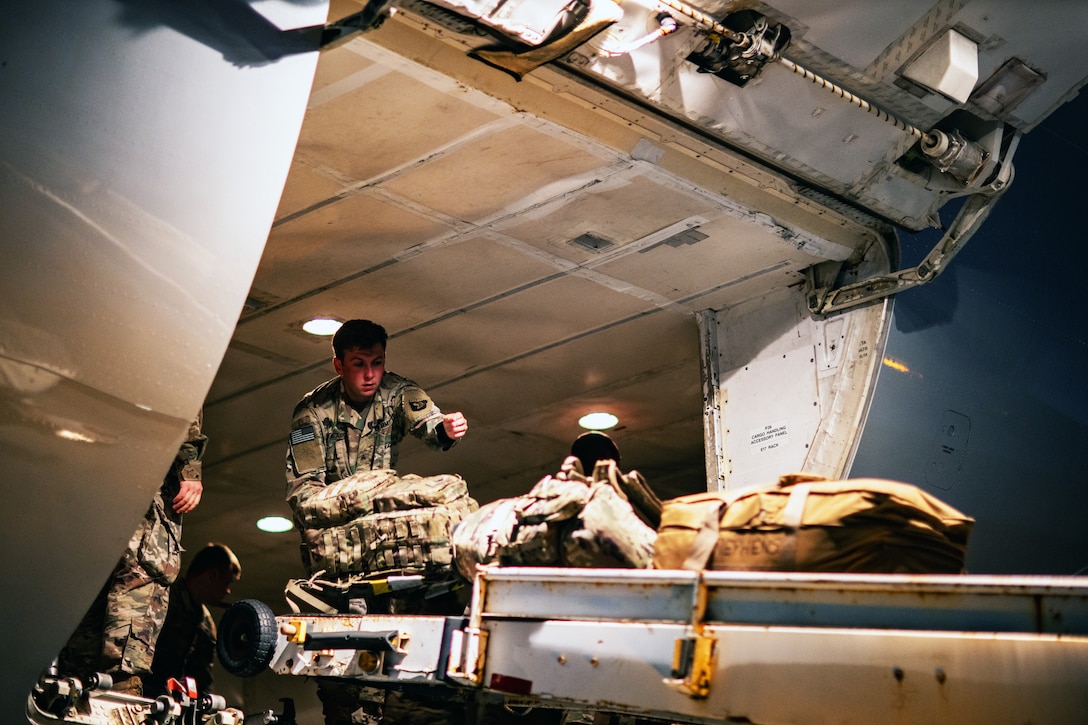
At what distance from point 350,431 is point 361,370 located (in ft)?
0.86

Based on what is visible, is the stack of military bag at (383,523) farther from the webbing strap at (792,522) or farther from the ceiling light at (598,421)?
the ceiling light at (598,421)

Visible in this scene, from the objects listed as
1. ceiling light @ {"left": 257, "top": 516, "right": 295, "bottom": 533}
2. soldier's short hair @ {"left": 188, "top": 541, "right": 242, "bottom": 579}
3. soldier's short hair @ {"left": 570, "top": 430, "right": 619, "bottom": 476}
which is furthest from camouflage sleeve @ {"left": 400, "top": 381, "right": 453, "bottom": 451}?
ceiling light @ {"left": 257, "top": 516, "right": 295, "bottom": 533}

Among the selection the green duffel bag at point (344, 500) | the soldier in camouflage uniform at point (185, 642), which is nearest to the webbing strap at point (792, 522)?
the green duffel bag at point (344, 500)

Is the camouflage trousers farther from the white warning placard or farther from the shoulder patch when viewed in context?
the white warning placard

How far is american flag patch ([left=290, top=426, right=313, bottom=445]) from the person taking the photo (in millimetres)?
5250

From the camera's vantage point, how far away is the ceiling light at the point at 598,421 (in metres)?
8.18

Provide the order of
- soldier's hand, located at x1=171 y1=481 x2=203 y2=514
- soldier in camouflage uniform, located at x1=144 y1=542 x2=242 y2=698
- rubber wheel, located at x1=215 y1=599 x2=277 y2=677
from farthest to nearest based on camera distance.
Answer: soldier in camouflage uniform, located at x1=144 y1=542 x2=242 y2=698 → soldier's hand, located at x1=171 y1=481 x2=203 y2=514 → rubber wheel, located at x1=215 y1=599 x2=277 y2=677

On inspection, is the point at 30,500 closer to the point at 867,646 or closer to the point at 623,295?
the point at 867,646

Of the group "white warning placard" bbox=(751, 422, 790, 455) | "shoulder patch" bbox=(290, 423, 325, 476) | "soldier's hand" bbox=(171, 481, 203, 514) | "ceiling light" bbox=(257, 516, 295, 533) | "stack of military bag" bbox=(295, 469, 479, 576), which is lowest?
"stack of military bag" bbox=(295, 469, 479, 576)

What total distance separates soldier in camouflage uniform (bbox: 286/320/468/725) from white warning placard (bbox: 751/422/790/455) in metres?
1.61

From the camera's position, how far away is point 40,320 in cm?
340

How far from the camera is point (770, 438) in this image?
610 centimetres

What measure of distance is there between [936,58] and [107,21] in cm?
324

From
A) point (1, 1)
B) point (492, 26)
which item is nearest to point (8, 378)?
point (1, 1)
